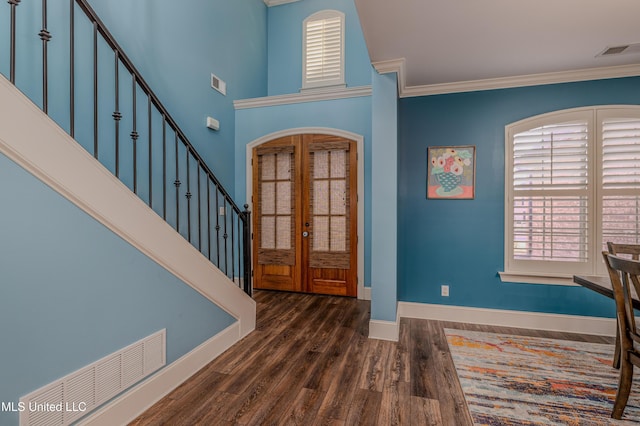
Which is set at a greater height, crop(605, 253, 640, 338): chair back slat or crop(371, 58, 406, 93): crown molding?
crop(371, 58, 406, 93): crown molding

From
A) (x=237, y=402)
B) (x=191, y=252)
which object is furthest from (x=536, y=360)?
(x=191, y=252)

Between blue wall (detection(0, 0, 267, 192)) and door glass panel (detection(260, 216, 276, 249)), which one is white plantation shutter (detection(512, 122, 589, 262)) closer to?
door glass panel (detection(260, 216, 276, 249))

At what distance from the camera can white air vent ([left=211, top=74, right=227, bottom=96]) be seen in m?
4.14

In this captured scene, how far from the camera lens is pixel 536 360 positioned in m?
→ 2.56

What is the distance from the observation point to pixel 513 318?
3.28 metres

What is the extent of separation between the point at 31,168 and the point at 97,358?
40.0 inches

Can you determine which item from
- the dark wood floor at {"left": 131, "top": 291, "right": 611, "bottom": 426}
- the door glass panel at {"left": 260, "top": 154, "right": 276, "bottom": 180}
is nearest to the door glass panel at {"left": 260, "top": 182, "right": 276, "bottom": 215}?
the door glass panel at {"left": 260, "top": 154, "right": 276, "bottom": 180}

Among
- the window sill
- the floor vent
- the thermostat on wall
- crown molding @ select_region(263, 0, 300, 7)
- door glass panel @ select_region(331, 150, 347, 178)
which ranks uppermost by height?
crown molding @ select_region(263, 0, 300, 7)

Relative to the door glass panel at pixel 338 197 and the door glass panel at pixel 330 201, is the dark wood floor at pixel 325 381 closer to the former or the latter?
the door glass panel at pixel 330 201

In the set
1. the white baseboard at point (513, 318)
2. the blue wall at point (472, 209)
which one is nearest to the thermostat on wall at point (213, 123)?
the blue wall at point (472, 209)

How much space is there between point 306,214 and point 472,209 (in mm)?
2119

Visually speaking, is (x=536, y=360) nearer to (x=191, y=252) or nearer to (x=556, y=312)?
(x=556, y=312)

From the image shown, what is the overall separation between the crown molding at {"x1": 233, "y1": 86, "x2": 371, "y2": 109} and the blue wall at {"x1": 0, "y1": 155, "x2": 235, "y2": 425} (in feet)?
10.3

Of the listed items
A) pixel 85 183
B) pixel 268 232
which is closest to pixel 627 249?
pixel 85 183
